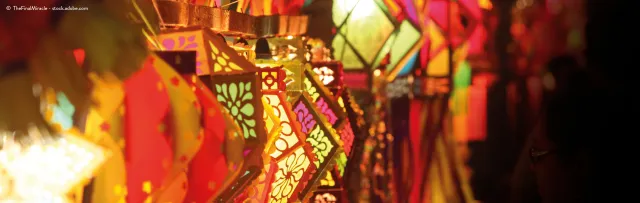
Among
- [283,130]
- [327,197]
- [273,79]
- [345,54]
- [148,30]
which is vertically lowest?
[327,197]

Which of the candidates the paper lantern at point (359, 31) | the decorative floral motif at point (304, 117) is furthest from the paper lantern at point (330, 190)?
the paper lantern at point (359, 31)

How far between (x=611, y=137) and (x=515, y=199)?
63cm

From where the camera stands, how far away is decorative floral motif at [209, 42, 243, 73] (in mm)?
863

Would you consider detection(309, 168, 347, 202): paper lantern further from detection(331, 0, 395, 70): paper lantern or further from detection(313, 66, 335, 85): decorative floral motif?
detection(331, 0, 395, 70): paper lantern

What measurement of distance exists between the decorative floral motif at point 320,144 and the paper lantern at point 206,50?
1.93 feet

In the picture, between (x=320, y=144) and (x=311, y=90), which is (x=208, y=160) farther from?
(x=311, y=90)

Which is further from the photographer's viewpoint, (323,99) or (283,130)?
(323,99)

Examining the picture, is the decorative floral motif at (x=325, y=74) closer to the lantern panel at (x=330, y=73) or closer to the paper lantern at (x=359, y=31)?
the lantern panel at (x=330, y=73)

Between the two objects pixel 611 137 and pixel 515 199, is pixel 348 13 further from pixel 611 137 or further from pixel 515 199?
pixel 611 137

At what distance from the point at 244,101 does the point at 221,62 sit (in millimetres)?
67

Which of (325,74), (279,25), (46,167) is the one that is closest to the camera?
(46,167)

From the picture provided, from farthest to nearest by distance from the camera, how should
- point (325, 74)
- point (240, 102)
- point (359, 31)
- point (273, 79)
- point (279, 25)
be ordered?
point (359, 31) < point (325, 74) < point (279, 25) < point (273, 79) < point (240, 102)

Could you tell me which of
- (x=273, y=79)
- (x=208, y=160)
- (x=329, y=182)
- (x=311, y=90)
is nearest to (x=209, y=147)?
(x=208, y=160)

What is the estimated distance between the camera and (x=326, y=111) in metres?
1.67
